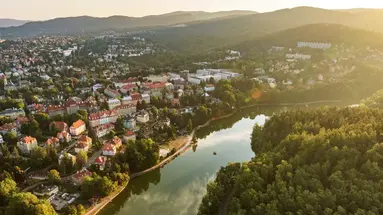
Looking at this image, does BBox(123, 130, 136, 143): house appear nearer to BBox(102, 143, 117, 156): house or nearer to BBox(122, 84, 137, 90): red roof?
BBox(102, 143, 117, 156): house

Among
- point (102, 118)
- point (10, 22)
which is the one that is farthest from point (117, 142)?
point (10, 22)

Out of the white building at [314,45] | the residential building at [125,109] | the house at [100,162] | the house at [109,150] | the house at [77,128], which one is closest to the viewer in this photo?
the house at [100,162]

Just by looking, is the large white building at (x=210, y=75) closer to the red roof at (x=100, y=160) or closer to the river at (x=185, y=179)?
the river at (x=185, y=179)

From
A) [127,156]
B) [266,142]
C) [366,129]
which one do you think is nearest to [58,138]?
[127,156]

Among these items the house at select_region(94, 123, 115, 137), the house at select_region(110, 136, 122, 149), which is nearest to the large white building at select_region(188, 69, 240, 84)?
the house at select_region(94, 123, 115, 137)

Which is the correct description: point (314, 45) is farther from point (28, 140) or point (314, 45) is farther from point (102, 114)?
point (28, 140)

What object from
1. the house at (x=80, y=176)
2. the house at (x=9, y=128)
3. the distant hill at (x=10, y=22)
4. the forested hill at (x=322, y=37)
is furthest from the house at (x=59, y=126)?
the distant hill at (x=10, y=22)

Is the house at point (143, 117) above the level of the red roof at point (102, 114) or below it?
below
